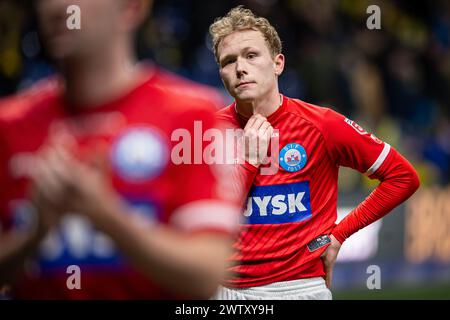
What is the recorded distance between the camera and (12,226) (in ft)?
Result: 7.06

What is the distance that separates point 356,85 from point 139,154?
7242 mm

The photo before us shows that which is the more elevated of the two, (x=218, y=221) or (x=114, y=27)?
(x=114, y=27)

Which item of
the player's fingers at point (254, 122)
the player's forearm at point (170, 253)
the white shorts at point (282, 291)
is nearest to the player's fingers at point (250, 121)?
the player's fingers at point (254, 122)

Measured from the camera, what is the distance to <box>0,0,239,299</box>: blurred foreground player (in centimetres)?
192

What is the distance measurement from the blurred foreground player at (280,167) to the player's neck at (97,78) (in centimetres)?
162

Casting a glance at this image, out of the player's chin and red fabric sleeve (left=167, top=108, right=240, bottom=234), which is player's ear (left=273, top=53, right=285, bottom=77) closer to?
the player's chin

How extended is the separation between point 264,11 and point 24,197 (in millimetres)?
6822

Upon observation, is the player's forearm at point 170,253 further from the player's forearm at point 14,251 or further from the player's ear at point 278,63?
the player's ear at point 278,63

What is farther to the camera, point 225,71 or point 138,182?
point 225,71

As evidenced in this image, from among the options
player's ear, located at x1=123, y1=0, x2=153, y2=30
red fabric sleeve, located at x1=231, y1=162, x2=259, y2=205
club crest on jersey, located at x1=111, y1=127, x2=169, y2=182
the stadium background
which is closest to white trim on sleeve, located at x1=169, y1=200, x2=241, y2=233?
club crest on jersey, located at x1=111, y1=127, x2=169, y2=182

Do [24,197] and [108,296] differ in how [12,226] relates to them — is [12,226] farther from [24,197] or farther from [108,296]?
[108,296]
